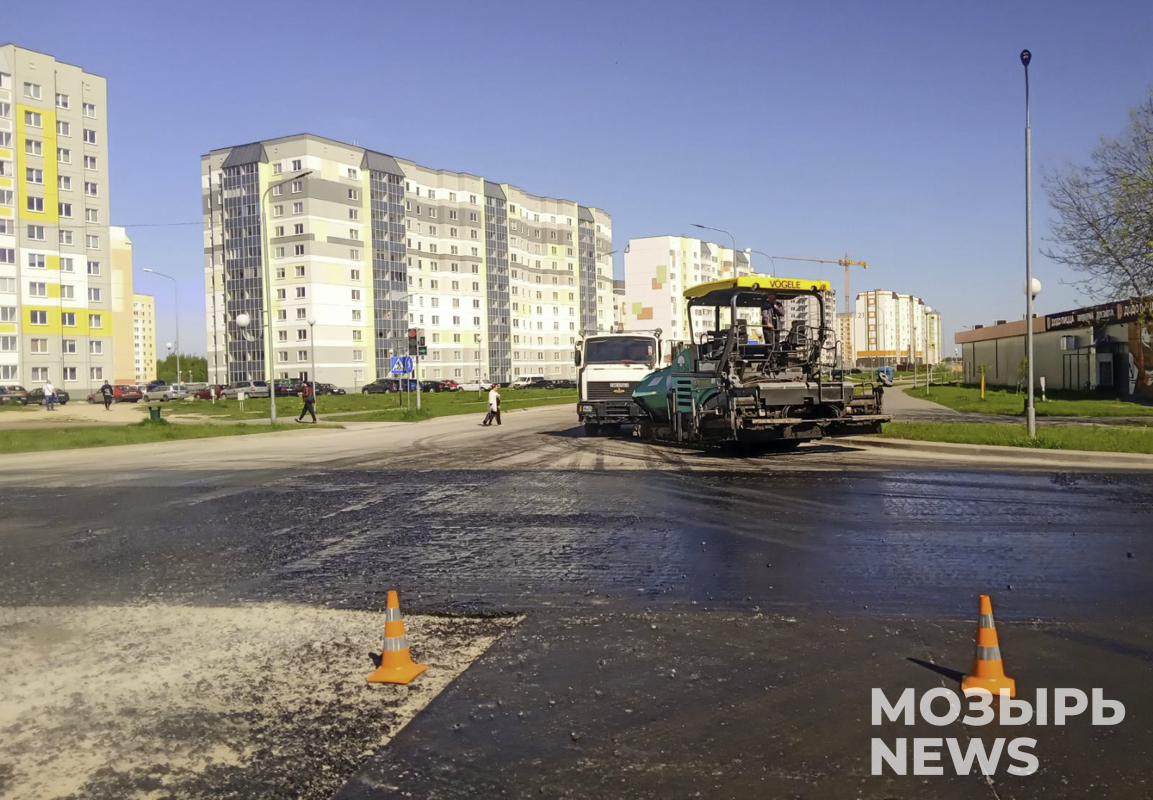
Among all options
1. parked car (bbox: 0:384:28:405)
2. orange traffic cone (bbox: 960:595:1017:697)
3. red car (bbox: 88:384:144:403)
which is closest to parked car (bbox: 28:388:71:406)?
parked car (bbox: 0:384:28:405)

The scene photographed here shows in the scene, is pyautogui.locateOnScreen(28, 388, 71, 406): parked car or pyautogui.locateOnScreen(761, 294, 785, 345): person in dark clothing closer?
pyautogui.locateOnScreen(761, 294, 785, 345): person in dark clothing

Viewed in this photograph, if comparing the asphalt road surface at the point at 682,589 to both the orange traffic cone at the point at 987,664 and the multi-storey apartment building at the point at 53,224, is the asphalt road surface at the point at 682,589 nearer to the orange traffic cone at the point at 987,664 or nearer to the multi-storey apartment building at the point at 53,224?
the orange traffic cone at the point at 987,664

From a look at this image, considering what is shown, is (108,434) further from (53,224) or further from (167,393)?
(53,224)

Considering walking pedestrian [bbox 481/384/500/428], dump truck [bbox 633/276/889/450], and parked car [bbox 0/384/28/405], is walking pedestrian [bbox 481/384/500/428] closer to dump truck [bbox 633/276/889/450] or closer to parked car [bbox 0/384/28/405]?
dump truck [bbox 633/276/889/450]

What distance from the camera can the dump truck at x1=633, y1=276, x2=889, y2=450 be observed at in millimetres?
15609

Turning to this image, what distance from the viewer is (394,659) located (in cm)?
509

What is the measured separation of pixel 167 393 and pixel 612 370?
6051cm

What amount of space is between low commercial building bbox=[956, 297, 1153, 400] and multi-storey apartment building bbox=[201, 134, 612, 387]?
4828cm

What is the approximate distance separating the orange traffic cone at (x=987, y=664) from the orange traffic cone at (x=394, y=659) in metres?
3.06


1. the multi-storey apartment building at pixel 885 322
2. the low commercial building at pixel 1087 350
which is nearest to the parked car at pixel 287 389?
the low commercial building at pixel 1087 350

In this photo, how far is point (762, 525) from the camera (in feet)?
31.7

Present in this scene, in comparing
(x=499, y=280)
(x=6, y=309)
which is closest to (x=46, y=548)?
(x=6, y=309)

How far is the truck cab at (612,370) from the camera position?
23109 mm

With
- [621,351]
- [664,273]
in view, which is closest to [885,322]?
[664,273]
